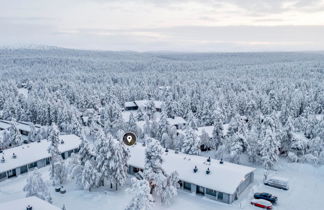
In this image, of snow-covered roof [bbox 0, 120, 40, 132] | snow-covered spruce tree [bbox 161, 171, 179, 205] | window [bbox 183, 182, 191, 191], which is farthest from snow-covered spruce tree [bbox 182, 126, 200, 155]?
snow-covered roof [bbox 0, 120, 40, 132]

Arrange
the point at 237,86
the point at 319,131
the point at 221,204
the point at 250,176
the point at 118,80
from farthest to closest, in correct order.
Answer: the point at 118,80
the point at 237,86
the point at 319,131
the point at 250,176
the point at 221,204

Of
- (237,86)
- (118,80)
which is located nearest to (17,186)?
(237,86)

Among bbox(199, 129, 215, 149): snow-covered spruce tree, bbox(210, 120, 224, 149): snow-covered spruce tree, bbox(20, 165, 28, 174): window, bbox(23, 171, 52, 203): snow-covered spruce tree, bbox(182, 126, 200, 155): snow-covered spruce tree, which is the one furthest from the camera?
bbox(199, 129, 215, 149): snow-covered spruce tree

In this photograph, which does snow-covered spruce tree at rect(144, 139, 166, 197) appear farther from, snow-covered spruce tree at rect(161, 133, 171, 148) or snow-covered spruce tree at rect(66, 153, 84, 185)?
snow-covered spruce tree at rect(161, 133, 171, 148)

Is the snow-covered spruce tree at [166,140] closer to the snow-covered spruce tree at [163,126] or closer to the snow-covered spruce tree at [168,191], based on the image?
the snow-covered spruce tree at [163,126]

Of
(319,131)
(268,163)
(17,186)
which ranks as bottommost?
(17,186)

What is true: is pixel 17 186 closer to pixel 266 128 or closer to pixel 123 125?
pixel 123 125

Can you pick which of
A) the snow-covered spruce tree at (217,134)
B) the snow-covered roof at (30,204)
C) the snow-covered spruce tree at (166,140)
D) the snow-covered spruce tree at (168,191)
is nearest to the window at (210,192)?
the snow-covered spruce tree at (168,191)
